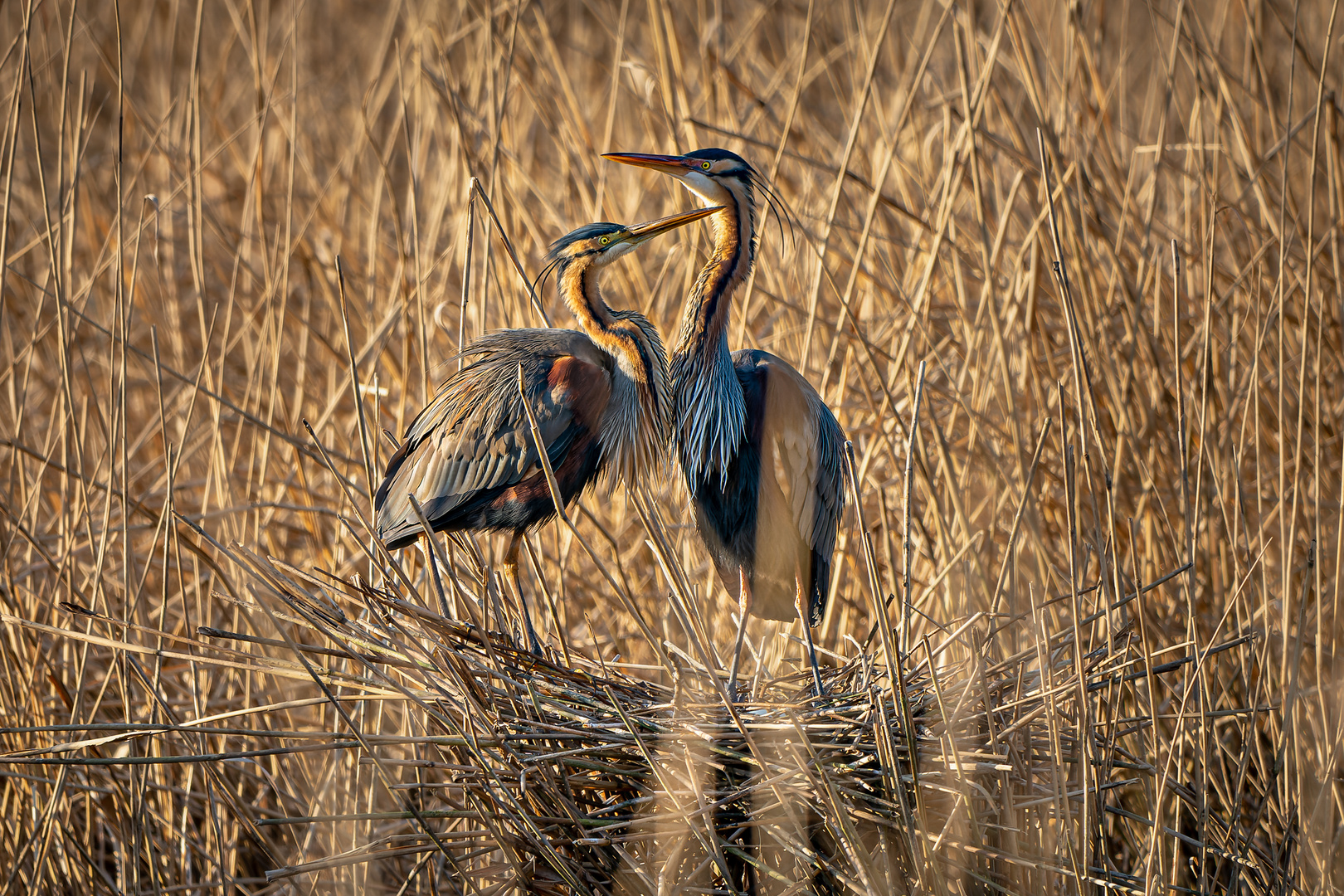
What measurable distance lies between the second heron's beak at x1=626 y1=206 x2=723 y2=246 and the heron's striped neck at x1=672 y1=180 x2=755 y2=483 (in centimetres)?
10

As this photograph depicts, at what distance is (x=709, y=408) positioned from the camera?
2783 millimetres

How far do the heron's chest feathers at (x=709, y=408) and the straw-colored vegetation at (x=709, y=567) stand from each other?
1.21 ft

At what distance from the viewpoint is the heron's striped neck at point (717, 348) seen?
8.89ft

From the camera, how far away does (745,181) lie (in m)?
2.73

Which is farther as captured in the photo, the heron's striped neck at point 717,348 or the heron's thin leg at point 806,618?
the heron's striped neck at point 717,348

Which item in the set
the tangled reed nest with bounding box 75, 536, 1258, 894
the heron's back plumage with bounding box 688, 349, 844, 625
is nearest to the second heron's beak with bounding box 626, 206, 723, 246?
the heron's back plumage with bounding box 688, 349, 844, 625

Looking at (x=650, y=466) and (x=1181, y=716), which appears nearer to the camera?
(x=1181, y=716)

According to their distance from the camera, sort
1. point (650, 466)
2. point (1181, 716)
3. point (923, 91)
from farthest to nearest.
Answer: point (923, 91)
point (650, 466)
point (1181, 716)

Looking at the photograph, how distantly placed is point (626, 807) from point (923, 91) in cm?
372

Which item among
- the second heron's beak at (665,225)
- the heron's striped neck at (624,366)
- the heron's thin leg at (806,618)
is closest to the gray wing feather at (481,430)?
the heron's striped neck at (624,366)

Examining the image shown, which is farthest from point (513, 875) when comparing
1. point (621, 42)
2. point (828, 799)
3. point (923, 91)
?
point (923, 91)

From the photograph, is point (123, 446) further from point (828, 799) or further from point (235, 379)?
point (235, 379)

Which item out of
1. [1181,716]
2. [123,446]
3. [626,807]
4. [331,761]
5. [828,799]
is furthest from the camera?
[331,761]

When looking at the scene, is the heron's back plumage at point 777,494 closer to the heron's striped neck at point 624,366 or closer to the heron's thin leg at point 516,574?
the heron's striped neck at point 624,366
